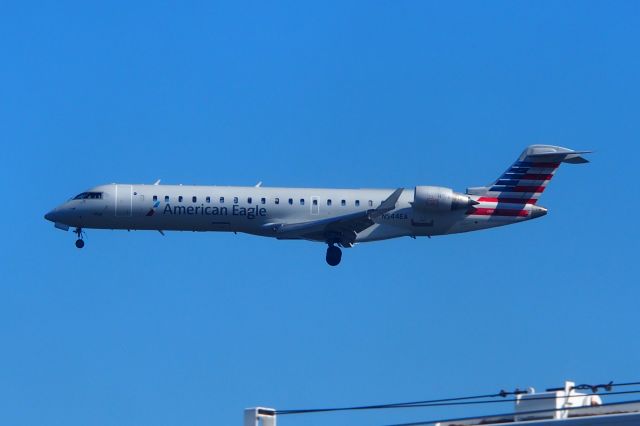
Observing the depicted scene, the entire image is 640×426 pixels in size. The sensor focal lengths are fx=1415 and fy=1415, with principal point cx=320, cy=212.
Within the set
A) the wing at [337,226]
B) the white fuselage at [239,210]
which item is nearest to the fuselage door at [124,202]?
the white fuselage at [239,210]

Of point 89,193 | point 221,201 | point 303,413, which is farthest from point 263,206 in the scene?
point 303,413

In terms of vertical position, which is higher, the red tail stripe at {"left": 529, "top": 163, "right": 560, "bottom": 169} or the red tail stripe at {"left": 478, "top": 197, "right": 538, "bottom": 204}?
the red tail stripe at {"left": 529, "top": 163, "right": 560, "bottom": 169}

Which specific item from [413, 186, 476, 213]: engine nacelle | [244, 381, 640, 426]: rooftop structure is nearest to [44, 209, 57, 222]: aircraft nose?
[413, 186, 476, 213]: engine nacelle

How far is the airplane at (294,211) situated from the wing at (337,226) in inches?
1.4

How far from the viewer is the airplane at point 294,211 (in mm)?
50781

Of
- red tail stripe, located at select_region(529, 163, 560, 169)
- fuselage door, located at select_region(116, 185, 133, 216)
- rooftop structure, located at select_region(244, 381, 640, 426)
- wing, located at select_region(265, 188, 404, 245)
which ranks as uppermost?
red tail stripe, located at select_region(529, 163, 560, 169)

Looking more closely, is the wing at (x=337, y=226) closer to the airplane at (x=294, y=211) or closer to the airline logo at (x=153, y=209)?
the airplane at (x=294, y=211)

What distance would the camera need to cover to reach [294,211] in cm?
5138

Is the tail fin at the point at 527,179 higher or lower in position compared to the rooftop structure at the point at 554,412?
higher

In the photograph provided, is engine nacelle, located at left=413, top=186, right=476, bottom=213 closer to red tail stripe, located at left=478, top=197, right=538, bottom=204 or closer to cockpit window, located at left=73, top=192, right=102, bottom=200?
red tail stripe, located at left=478, top=197, right=538, bottom=204

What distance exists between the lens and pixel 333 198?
170 ft

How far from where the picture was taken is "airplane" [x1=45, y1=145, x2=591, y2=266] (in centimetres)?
5078

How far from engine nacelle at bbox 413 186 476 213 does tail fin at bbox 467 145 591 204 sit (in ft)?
5.81

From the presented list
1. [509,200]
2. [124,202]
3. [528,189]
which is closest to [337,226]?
[509,200]
